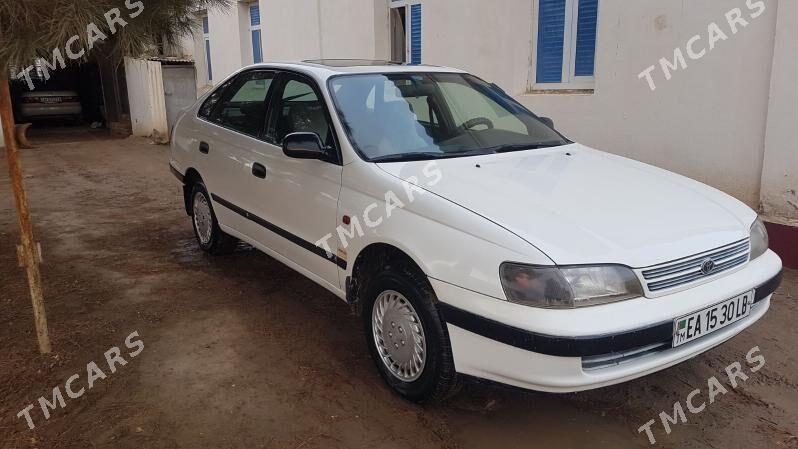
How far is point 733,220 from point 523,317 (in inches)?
49.7

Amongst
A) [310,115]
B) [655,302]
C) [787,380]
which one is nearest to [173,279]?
[310,115]

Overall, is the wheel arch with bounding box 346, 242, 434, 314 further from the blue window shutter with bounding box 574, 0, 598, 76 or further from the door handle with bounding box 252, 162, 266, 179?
the blue window shutter with bounding box 574, 0, 598, 76

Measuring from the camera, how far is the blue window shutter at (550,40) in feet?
21.1

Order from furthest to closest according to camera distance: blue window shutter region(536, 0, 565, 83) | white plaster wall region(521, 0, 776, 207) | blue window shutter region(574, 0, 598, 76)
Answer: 1. blue window shutter region(536, 0, 565, 83)
2. blue window shutter region(574, 0, 598, 76)
3. white plaster wall region(521, 0, 776, 207)

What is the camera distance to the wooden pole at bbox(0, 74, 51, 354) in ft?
11.0

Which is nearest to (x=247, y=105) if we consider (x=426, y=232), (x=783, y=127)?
(x=426, y=232)

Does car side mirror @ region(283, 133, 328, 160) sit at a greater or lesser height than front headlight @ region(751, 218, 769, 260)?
greater

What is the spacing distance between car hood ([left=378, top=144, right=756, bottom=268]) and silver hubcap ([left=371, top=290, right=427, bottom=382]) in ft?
1.87

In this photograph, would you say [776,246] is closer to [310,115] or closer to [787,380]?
[787,380]

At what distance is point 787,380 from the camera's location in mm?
3297

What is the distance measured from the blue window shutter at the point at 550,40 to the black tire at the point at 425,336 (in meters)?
4.26

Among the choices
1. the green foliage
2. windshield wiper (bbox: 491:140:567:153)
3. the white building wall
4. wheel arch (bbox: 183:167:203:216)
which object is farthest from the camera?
wheel arch (bbox: 183:167:203:216)

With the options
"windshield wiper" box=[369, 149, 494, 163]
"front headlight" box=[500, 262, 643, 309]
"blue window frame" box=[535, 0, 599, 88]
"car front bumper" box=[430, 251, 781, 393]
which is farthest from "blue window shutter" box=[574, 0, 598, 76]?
"front headlight" box=[500, 262, 643, 309]

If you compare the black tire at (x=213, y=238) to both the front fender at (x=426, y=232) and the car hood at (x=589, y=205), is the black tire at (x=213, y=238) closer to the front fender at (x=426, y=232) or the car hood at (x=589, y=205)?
the front fender at (x=426, y=232)
